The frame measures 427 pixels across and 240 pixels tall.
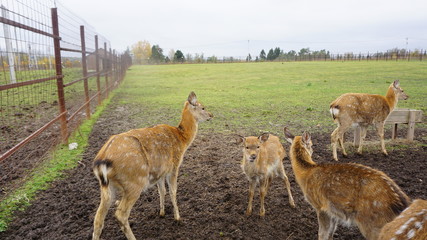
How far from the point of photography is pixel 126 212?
334 centimetres

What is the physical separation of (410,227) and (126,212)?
270 cm

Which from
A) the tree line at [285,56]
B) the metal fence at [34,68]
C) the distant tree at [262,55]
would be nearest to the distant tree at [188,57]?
the tree line at [285,56]

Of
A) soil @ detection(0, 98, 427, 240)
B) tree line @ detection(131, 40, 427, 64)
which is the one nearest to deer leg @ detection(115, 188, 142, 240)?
soil @ detection(0, 98, 427, 240)

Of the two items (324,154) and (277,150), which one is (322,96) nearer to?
(324,154)

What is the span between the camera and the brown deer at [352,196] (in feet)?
9.25

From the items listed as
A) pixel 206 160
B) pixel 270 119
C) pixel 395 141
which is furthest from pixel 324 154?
pixel 270 119

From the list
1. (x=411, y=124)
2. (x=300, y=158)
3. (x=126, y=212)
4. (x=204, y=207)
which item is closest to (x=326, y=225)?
(x=300, y=158)

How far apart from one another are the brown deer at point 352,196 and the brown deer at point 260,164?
0.63 m

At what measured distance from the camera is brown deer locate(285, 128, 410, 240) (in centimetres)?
282

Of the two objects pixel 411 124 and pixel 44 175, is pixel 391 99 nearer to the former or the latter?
pixel 411 124

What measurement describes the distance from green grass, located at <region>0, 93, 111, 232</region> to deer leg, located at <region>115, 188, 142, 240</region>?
1493mm

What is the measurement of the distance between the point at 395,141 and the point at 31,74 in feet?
26.0

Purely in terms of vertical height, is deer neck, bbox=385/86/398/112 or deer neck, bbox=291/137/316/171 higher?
deer neck, bbox=385/86/398/112

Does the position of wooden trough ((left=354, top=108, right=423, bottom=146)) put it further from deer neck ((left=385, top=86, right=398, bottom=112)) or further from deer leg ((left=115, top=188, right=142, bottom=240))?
deer leg ((left=115, top=188, right=142, bottom=240))
